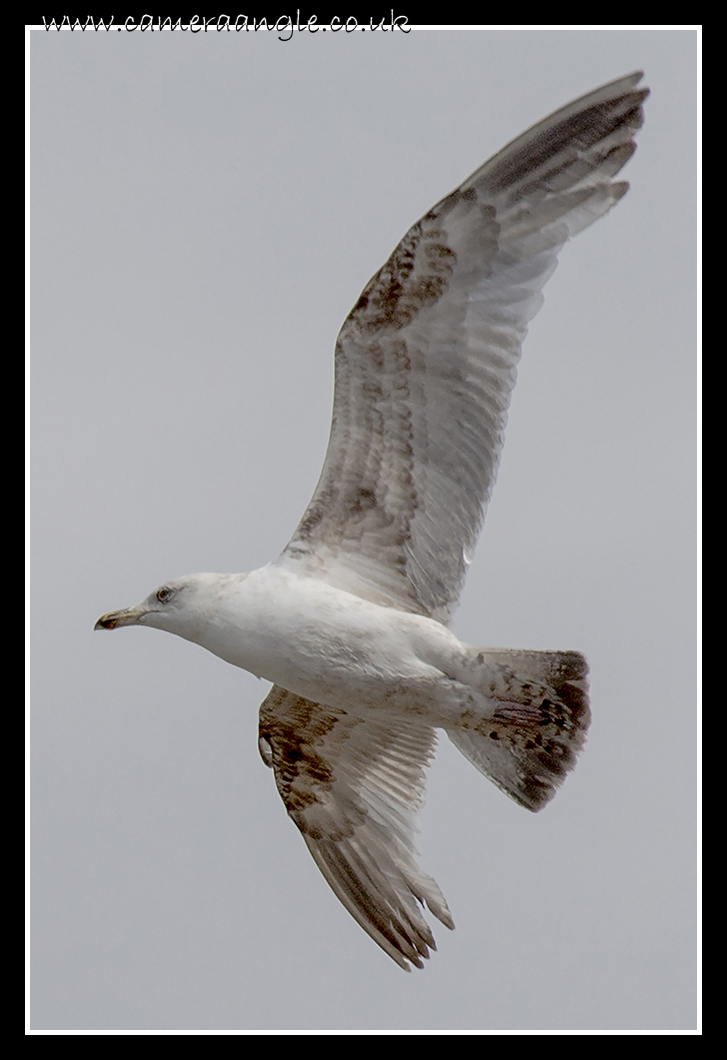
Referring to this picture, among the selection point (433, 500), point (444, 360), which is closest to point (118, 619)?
point (433, 500)

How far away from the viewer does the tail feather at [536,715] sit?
8531 millimetres

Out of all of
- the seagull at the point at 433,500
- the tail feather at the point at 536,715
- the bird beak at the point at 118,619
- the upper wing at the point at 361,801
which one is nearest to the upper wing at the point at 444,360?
the seagull at the point at 433,500

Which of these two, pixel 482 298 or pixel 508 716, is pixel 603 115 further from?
pixel 508 716

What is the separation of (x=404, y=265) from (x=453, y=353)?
0.50 meters

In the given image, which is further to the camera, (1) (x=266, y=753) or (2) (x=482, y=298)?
(1) (x=266, y=753)

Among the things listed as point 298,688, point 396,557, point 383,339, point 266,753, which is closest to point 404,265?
point 383,339

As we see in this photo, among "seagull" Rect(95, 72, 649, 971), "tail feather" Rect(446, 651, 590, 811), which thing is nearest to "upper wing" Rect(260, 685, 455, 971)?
"seagull" Rect(95, 72, 649, 971)

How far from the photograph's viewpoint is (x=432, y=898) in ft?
31.1

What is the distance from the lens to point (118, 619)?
29.3 ft

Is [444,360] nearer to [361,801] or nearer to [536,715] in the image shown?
[536,715]

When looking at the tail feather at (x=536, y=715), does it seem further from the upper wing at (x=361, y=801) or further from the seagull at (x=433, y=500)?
the upper wing at (x=361, y=801)

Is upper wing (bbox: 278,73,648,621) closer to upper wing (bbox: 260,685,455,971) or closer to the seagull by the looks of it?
the seagull

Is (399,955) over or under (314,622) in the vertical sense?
under

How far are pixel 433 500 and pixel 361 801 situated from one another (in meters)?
1.92
